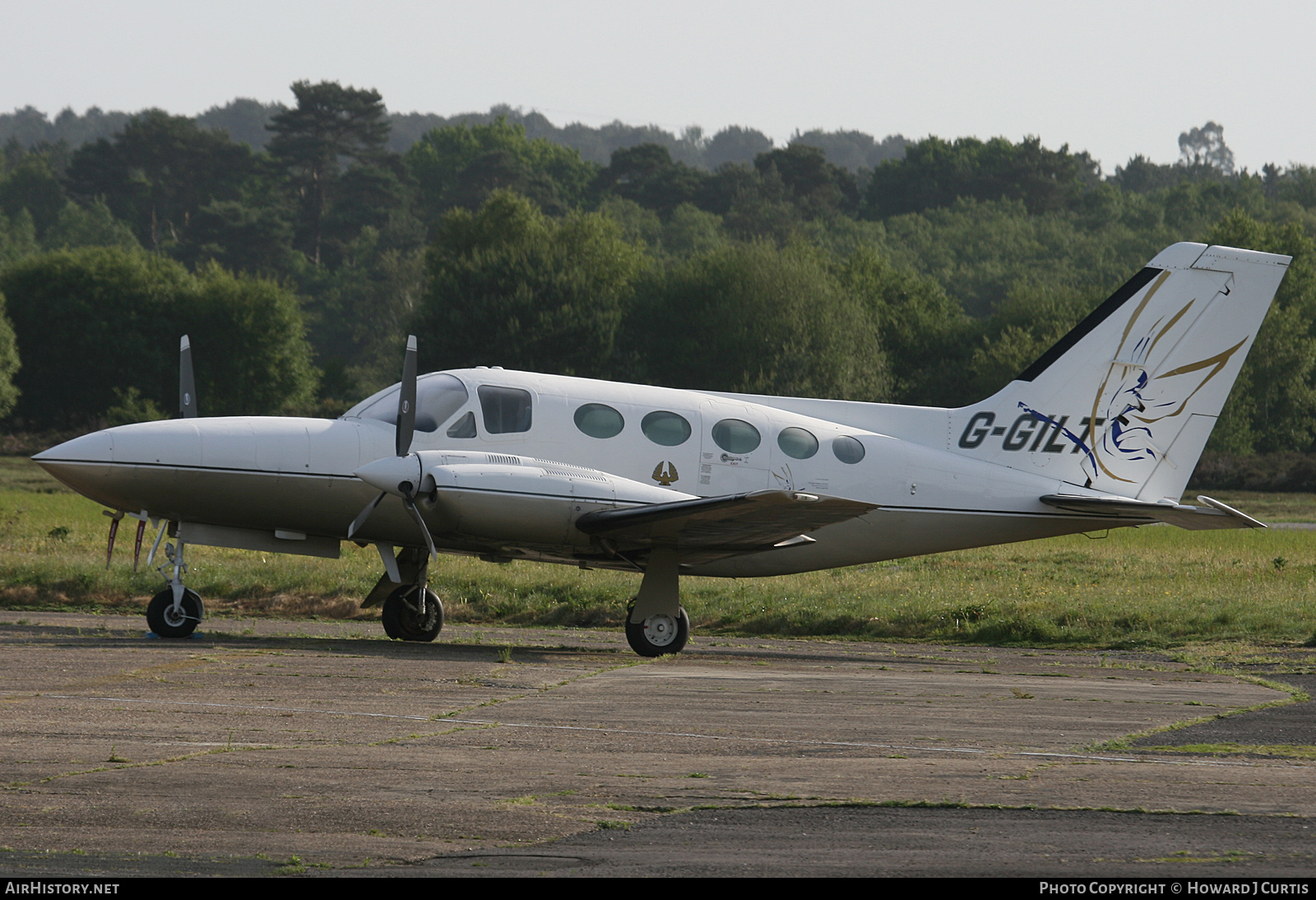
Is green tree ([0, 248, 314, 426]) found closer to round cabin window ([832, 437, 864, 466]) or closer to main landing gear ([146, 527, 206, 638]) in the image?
main landing gear ([146, 527, 206, 638])

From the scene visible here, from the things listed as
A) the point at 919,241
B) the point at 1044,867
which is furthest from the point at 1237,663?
the point at 919,241

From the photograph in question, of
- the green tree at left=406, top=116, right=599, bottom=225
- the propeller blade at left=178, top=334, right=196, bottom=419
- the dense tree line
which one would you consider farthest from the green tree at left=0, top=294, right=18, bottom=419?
the green tree at left=406, top=116, right=599, bottom=225

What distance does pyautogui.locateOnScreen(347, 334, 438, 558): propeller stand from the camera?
14930 millimetres

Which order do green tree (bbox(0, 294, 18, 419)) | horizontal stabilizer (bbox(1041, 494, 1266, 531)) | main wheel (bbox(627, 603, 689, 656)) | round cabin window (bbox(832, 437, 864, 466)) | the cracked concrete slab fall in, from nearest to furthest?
1. the cracked concrete slab
2. main wheel (bbox(627, 603, 689, 656))
3. horizontal stabilizer (bbox(1041, 494, 1266, 531))
4. round cabin window (bbox(832, 437, 864, 466))
5. green tree (bbox(0, 294, 18, 419))

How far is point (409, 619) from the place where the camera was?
17.2m

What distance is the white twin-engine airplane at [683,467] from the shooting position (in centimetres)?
1526

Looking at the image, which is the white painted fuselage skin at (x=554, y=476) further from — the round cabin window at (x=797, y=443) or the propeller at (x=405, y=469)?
A: the propeller at (x=405, y=469)

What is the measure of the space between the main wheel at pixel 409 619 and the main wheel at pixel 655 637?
274 centimetres

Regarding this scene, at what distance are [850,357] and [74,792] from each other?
217 feet

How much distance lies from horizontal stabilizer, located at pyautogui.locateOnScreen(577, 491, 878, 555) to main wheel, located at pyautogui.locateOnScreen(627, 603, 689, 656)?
959 mm

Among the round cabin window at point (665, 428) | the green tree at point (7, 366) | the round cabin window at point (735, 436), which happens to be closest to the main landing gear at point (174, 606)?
the round cabin window at point (665, 428)

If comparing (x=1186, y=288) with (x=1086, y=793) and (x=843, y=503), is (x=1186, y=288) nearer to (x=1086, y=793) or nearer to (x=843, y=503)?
(x=843, y=503)
